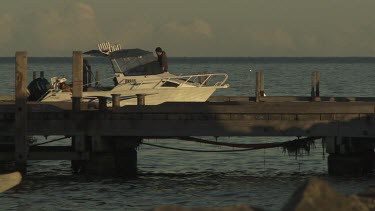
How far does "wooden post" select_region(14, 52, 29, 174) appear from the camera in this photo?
29.4 metres

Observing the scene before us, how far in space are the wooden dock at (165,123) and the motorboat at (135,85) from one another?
7.20 m

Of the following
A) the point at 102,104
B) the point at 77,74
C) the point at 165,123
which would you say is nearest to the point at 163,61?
the point at 77,74

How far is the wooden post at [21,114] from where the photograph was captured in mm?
29406

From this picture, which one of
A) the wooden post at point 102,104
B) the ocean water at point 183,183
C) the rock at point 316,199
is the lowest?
the ocean water at point 183,183

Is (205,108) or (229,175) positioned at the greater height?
(205,108)

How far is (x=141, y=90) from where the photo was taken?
38.3 m

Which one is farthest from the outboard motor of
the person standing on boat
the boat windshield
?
the person standing on boat

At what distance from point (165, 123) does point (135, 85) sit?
9837 mm

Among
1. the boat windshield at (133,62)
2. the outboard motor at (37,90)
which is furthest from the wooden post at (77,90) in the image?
the boat windshield at (133,62)

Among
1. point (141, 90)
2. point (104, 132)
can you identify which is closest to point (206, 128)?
point (104, 132)

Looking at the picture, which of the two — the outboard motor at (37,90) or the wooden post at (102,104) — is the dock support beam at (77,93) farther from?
the outboard motor at (37,90)

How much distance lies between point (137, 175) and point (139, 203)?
15.3 feet

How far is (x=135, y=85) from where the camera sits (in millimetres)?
38812

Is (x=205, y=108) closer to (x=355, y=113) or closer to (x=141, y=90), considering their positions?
(x=355, y=113)
